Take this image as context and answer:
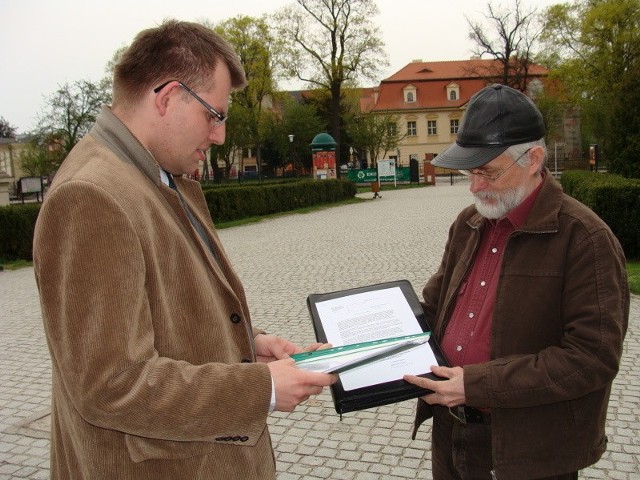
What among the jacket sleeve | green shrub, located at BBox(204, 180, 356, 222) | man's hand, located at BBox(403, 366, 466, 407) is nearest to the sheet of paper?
man's hand, located at BBox(403, 366, 466, 407)

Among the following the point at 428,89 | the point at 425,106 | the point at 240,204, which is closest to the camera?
the point at 240,204

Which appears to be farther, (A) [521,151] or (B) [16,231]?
(B) [16,231]

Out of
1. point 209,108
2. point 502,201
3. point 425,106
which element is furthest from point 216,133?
point 425,106

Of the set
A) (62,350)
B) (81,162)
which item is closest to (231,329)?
(62,350)

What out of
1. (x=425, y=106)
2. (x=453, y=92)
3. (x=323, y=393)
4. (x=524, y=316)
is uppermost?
(x=453, y=92)

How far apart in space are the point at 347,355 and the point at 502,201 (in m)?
0.84

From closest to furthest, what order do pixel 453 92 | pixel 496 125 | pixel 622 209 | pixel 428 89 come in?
pixel 496 125
pixel 622 209
pixel 453 92
pixel 428 89

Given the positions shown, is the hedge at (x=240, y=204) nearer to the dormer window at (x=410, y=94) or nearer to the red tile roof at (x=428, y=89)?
the red tile roof at (x=428, y=89)

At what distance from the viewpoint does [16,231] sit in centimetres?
1431

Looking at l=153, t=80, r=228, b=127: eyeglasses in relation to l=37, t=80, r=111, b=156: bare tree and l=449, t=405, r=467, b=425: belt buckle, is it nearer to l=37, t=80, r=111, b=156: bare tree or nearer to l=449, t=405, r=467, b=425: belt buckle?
l=449, t=405, r=467, b=425: belt buckle

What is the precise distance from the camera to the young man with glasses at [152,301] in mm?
1405

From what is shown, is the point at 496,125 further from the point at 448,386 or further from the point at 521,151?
the point at 448,386

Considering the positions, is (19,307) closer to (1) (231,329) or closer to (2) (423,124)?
(1) (231,329)

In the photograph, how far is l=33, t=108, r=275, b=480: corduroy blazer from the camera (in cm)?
140
